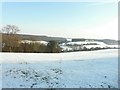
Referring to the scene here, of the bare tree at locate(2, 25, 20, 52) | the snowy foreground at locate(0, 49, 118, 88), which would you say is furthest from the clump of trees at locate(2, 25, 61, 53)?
the snowy foreground at locate(0, 49, 118, 88)

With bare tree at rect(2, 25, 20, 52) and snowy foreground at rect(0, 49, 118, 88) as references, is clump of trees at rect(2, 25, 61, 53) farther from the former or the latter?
snowy foreground at rect(0, 49, 118, 88)

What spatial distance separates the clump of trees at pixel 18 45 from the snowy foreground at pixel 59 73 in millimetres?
818

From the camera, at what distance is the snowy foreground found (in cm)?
465

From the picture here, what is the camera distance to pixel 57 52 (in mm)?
7234

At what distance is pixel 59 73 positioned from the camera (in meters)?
5.18

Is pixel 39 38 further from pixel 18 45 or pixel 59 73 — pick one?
pixel 59 73

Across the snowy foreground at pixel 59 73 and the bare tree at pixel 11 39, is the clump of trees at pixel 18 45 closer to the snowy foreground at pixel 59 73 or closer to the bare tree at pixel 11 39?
the bare tree at pixel 11 39

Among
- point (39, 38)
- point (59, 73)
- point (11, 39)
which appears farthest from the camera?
point (11, 39)

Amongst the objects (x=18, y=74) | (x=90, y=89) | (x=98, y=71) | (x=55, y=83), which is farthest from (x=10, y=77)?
(x=98, y=71)

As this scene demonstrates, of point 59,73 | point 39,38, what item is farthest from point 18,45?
point 59,73

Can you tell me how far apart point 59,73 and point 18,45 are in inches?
124

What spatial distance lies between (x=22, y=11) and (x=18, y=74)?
1907mm

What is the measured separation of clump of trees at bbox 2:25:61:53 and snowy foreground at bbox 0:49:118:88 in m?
0.82

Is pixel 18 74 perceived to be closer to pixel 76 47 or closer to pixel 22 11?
pixel 22 11
